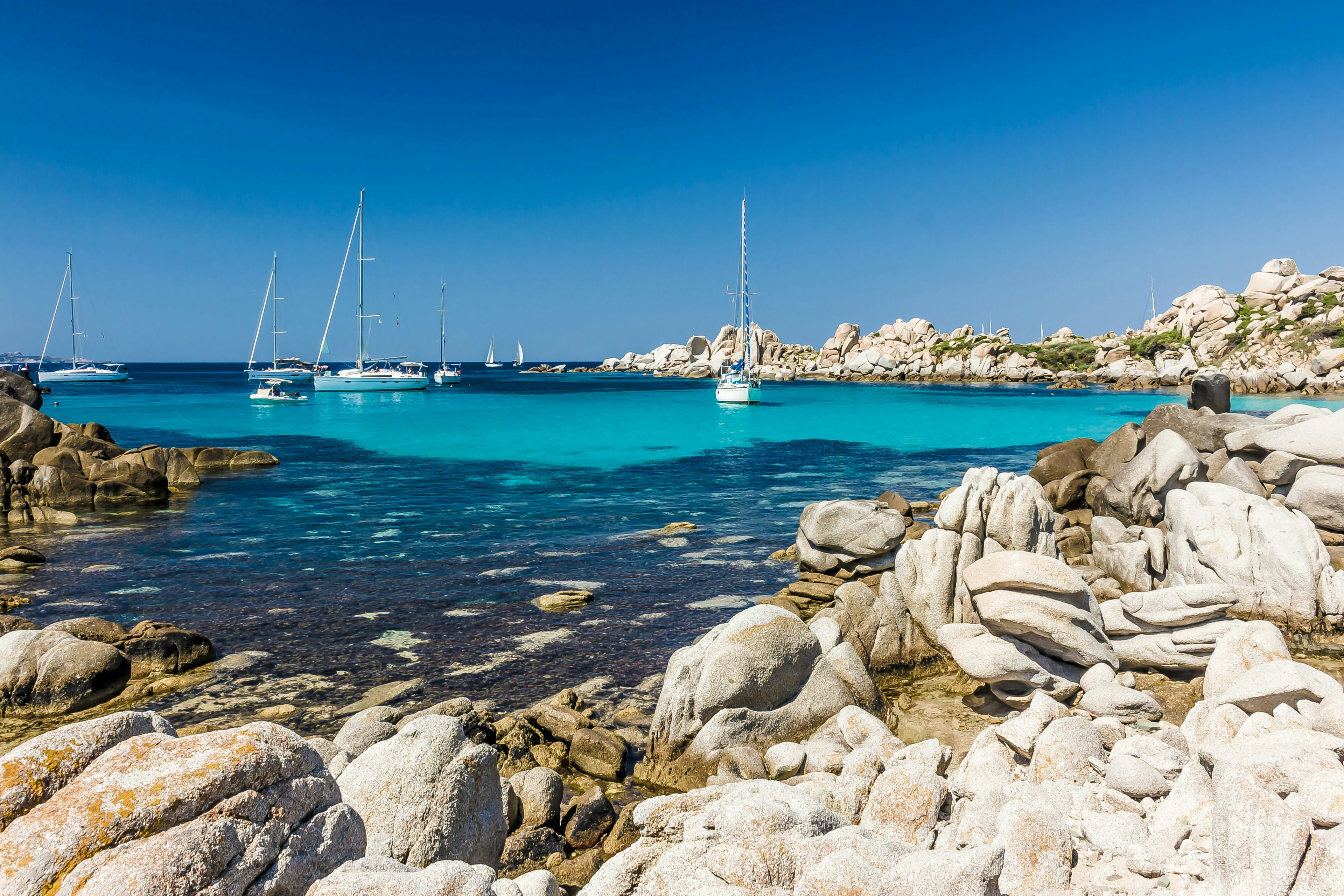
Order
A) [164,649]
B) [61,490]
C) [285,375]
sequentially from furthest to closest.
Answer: [285,375], [61,490], [164,649]

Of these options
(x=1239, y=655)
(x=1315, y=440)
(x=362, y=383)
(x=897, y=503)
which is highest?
(x=362, y=383)

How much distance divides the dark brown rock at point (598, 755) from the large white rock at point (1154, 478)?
1136 centimetres

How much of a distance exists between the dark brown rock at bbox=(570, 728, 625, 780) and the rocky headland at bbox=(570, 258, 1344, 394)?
75394 mm

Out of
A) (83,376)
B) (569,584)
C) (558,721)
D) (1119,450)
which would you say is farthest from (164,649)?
(83,376)

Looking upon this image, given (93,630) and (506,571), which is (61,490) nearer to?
(93,630)

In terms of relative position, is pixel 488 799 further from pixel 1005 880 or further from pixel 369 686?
pixel 369 686

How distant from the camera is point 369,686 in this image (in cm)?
954

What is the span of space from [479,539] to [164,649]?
28.4 ft

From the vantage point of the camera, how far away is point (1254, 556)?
33.8ft

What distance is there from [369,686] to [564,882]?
193 inches

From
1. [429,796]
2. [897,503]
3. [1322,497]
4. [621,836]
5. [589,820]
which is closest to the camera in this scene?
[429,796]

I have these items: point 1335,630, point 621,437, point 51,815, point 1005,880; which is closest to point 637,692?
point 1005,880

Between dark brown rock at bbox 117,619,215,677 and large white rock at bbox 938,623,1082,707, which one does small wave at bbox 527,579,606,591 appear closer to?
dark brown rock at bbox 117,619,215,677

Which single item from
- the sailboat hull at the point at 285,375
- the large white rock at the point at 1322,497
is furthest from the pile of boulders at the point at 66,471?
the sailboat hull at the point at 285,375
